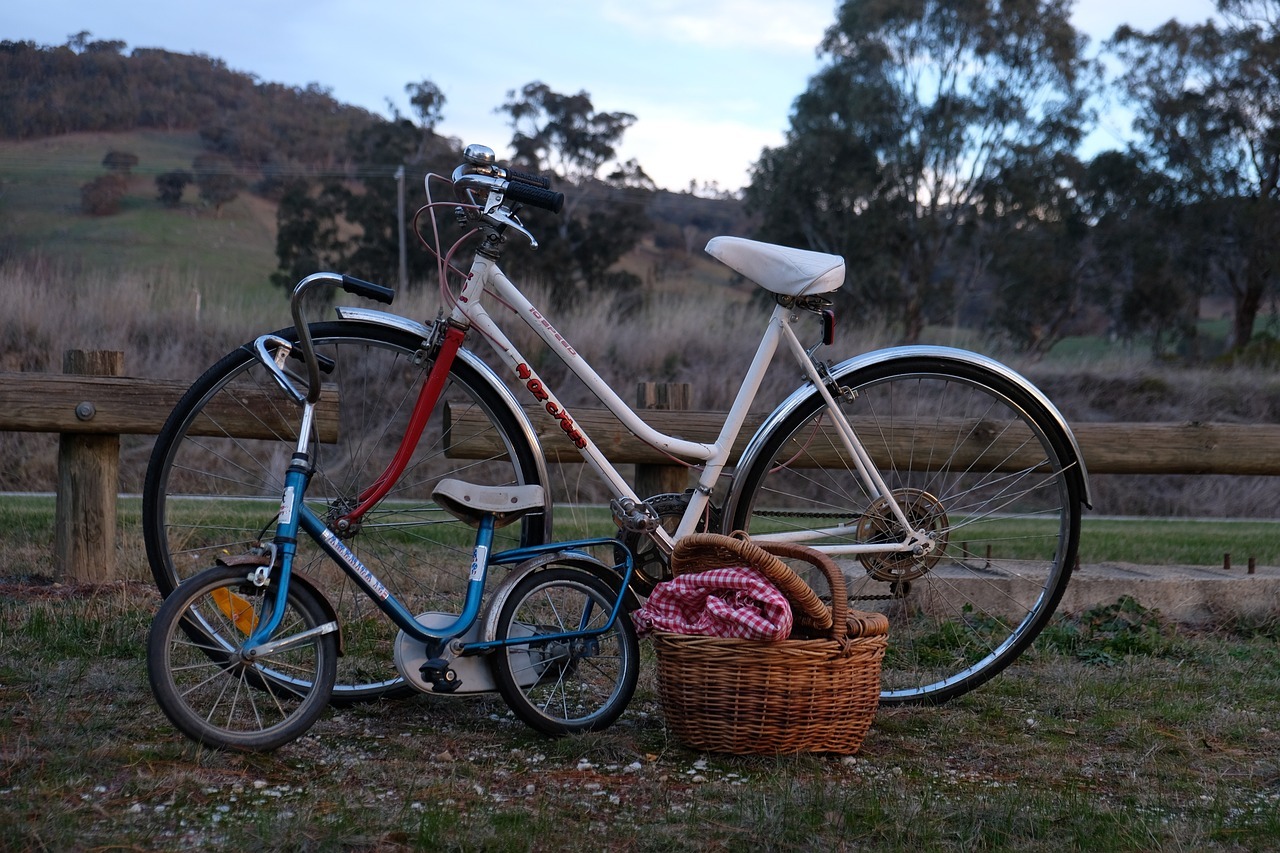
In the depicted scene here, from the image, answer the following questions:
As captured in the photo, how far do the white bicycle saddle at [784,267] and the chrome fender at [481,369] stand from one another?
686 millimetres

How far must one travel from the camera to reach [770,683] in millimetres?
2875

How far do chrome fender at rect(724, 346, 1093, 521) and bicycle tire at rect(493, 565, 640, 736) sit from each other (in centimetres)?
48

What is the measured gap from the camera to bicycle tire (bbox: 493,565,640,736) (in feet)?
9.62

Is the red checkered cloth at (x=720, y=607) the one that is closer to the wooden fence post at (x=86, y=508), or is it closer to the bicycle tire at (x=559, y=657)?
the bicycle tire at (x=559, y=657)

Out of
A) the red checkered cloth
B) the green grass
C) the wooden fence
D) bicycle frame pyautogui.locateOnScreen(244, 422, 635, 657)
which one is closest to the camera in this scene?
bicycle frame pyautogui.locateOnScreen(244, 422, 635, 657)

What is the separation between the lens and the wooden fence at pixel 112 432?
14.4 ft

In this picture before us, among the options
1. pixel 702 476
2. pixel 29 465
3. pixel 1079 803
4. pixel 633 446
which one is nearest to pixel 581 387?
pixel 29 465

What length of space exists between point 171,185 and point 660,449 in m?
35.5

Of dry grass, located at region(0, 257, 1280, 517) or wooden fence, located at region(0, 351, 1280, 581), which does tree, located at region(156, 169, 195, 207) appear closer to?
dry grass, located at region(0, 257, 1280, 517)

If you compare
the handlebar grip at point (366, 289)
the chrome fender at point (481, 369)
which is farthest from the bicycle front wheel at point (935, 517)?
the handlebar grip at point (366, 289)

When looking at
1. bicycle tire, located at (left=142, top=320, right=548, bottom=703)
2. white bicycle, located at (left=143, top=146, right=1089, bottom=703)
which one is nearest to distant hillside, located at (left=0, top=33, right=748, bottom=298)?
bicycle tire, located at (left=142, top=320, right=548, bottom=703)

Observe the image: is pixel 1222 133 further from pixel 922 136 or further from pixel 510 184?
pixel 510 184

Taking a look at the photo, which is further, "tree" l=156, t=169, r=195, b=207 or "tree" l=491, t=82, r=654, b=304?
"tree" l=156, t=169, r=195, b=207

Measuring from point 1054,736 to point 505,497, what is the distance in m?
1.62
